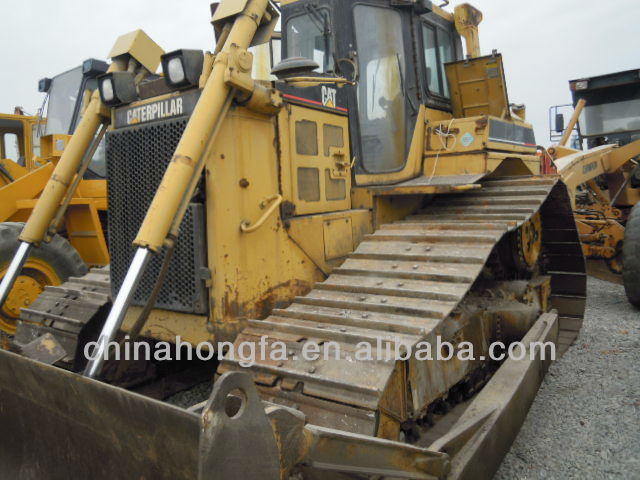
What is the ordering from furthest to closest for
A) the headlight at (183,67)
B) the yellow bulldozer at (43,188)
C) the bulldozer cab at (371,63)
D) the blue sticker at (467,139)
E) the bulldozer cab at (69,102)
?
1. the bulldozer cab at (69,102)
2. the yellow bulldozer at (43,188)
3. the blue sticker at (467,139)
4. the bulldozer cab at (371,63)
5. the headlight at (183,67)

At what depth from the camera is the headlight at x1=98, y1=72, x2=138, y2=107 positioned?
125 inches

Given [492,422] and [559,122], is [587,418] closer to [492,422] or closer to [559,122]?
[492,422]

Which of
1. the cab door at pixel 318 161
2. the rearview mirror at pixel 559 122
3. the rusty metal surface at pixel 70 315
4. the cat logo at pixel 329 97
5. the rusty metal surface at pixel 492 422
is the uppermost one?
the rearview mirror at pixel 559 122

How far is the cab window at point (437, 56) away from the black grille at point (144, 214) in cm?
217

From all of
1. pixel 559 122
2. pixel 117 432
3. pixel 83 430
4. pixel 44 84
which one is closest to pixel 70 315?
pixel 83 430

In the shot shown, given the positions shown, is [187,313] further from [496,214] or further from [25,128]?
[25,128]

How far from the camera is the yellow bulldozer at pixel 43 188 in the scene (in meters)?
5.29

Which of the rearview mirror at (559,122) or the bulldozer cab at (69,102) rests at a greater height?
the bulldozer cab at (69,102)

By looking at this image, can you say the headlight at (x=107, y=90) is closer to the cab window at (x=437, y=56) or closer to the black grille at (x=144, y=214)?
the black grille at (x=144, y=214)

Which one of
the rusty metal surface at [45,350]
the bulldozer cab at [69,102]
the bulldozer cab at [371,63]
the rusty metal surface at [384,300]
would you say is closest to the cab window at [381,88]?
the bulldozer cab at [371,63]

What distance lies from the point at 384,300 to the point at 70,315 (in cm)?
213

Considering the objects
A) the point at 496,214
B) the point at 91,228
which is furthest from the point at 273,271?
the point at 91,228

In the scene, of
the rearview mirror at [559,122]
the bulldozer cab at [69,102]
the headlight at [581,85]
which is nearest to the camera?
the bulldozer cab at [69,102]

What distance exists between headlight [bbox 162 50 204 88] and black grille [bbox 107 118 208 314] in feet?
0.66
